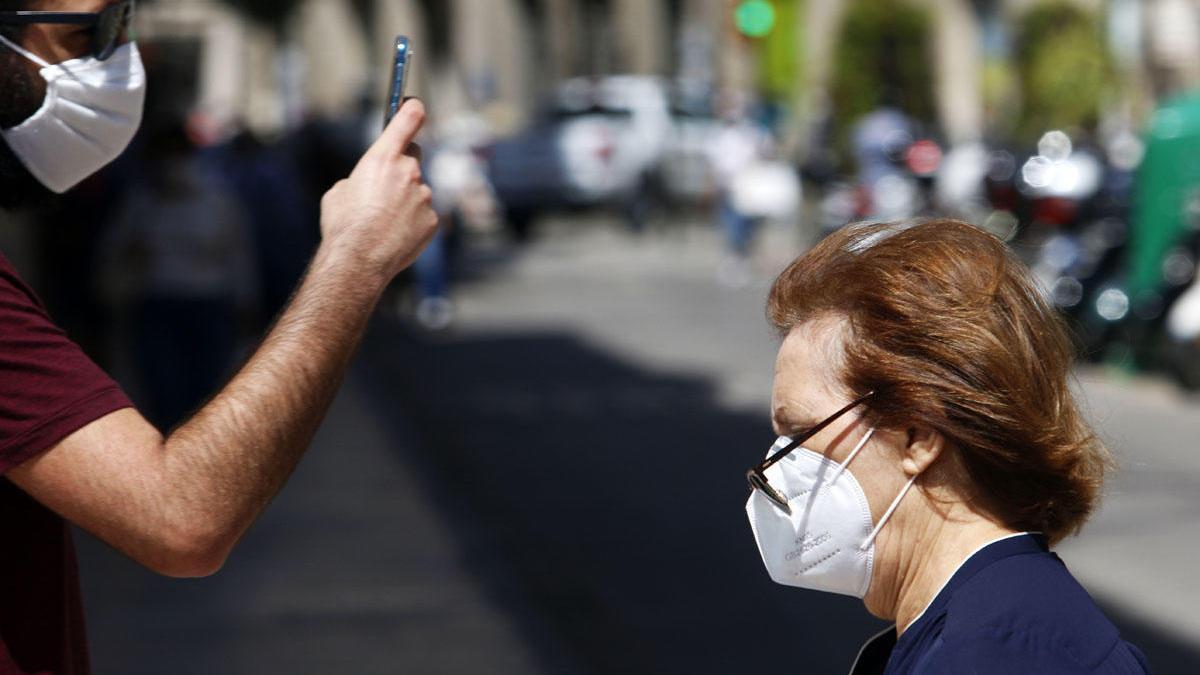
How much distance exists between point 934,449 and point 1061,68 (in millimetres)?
26857

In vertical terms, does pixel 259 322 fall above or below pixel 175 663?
below

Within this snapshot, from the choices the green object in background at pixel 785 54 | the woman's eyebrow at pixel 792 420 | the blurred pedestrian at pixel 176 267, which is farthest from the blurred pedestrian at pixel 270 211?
the green object in background at pixel 785 54

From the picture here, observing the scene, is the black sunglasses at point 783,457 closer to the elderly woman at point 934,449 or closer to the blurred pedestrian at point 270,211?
the elderly woman at point 934,449

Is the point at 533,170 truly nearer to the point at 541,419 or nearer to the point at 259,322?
the point at 259,322

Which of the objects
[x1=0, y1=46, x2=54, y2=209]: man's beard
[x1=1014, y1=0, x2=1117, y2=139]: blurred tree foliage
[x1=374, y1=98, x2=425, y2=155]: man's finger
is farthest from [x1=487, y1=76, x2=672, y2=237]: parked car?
[x1=374, y1=98, x2=425, y2=155]: man's finger

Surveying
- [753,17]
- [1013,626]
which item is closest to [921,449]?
[1013,626]

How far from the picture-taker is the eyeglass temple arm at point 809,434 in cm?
214

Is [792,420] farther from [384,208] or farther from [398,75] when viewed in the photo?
[398,75]

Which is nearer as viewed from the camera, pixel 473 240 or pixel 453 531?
pixel 453 531

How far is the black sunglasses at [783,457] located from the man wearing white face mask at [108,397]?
517mm

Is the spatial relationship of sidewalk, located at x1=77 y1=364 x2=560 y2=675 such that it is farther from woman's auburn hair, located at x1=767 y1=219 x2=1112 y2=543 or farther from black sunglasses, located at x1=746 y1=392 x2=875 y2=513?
woman's auburn hair, located at x1=767 y1=219 x2=1112 y2=543

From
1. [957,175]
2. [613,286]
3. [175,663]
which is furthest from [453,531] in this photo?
[957,175]

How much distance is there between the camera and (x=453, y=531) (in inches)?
340

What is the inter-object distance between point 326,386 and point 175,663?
4.57m
